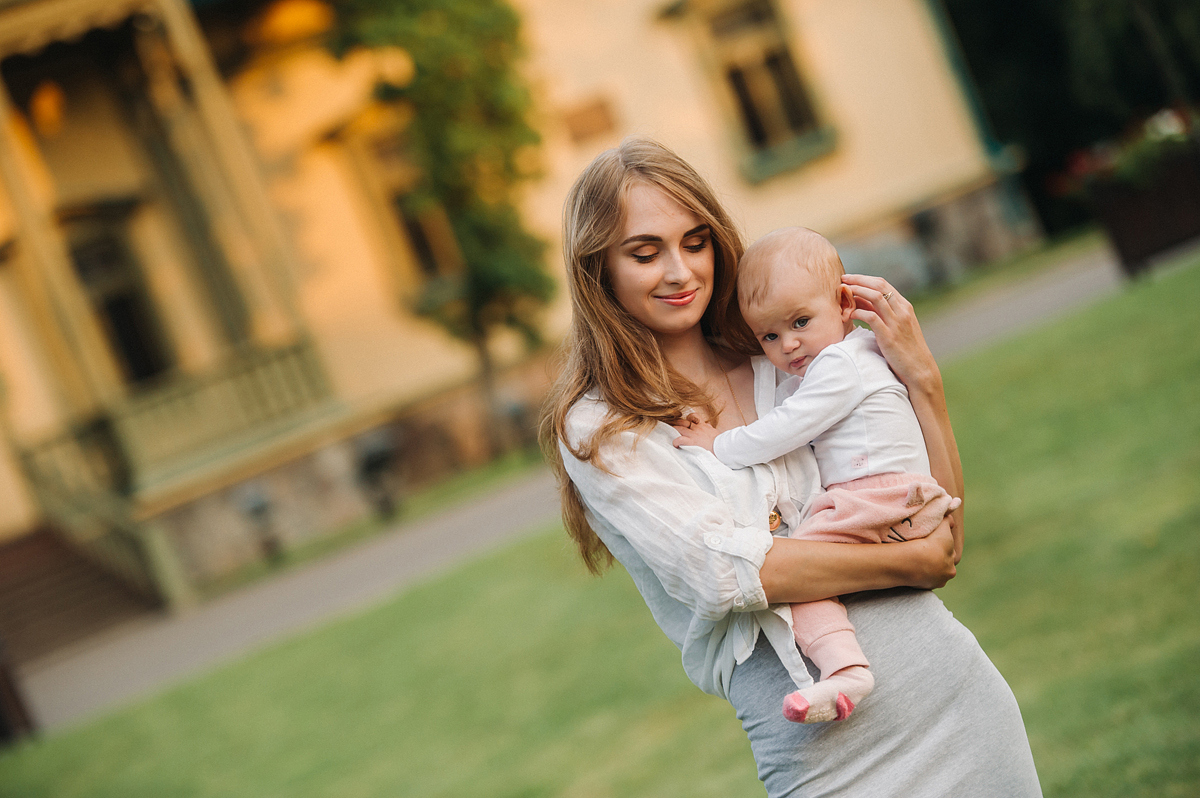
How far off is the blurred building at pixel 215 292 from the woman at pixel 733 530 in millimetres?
10931

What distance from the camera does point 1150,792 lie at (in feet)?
10.1

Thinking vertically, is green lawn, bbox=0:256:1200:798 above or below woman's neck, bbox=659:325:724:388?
below

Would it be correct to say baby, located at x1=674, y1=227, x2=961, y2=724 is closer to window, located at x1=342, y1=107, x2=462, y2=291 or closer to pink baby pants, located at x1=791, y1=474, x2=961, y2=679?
pink baby pants, located at x1=791, y1=474, x2=961, y2=679

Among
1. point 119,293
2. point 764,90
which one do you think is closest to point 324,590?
point 119,293

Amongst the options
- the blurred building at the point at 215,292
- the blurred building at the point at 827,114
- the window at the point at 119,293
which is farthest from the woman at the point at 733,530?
the window at the point at 119,293

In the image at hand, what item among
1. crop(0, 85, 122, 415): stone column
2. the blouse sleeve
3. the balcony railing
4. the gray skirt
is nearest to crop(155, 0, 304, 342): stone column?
the balcony railing

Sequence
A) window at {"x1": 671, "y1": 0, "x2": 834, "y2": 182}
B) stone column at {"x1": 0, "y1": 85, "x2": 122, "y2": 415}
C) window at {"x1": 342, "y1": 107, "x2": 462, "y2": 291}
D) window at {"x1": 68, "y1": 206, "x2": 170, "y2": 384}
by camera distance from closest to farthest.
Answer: stone column at {"x1": 0, "y1": 85, "x2": 122, "y2": 415}, window at {"x1": 68, "y1": 206, "x2": 170, "y2": 384}, window at {"x1": 342, "y1": 107, "x2": 462, "y2": 291}, window at {"x1": 671, "y1": 0, "x2": 834, "y2": 182}

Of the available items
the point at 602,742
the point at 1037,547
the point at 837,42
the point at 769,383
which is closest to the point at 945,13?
the point at 837,42

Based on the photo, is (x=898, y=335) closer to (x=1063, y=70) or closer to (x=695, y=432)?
(x=695, y=432)

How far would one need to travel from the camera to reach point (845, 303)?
2.01m

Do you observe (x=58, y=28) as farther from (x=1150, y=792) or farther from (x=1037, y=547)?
(x=1150, y=792)

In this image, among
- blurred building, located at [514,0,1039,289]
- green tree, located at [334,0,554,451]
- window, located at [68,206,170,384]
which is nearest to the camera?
green tree, located at [334,0,554,451]

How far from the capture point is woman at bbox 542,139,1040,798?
1.77m

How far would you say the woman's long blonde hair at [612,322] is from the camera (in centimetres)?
189
